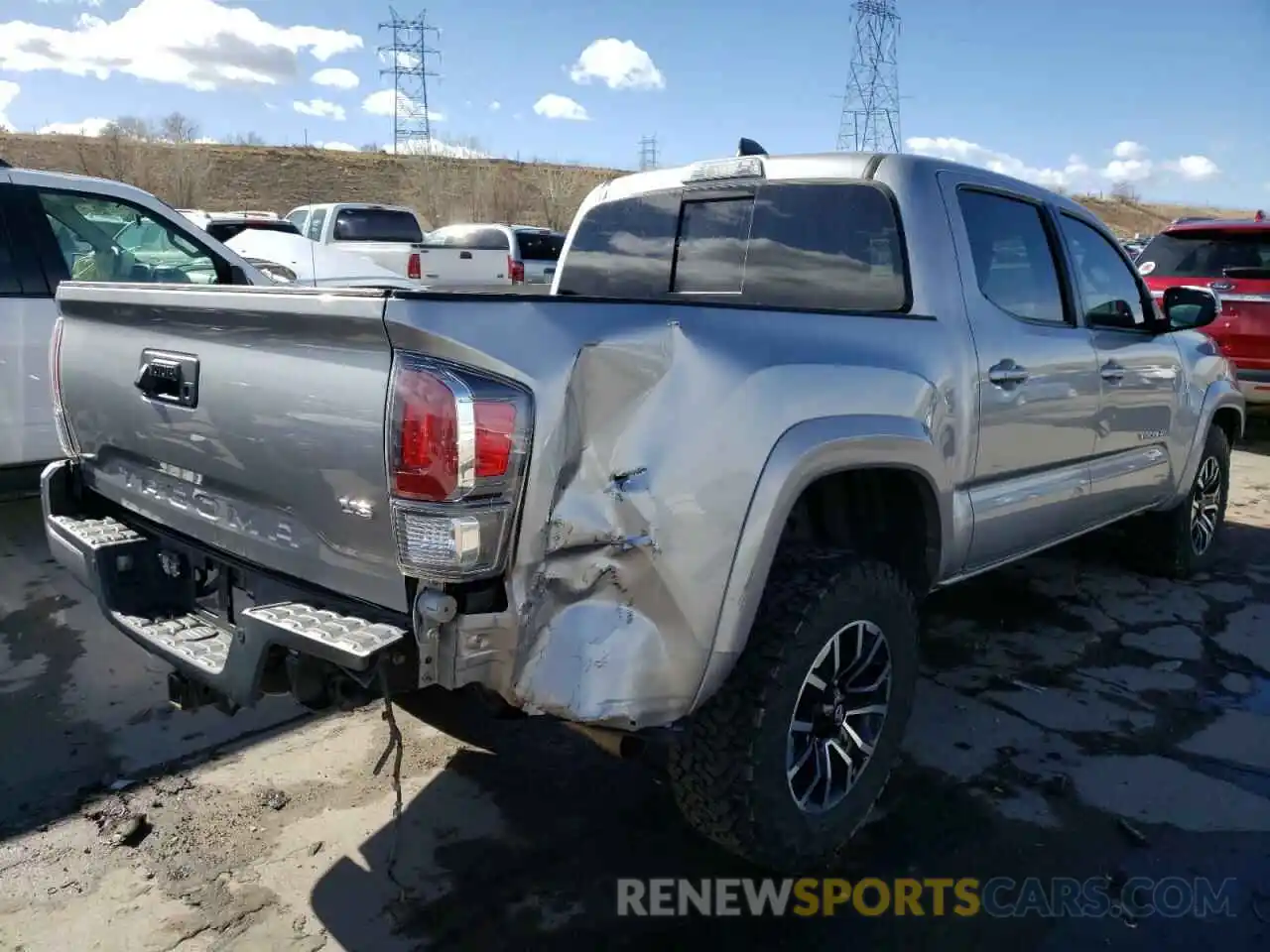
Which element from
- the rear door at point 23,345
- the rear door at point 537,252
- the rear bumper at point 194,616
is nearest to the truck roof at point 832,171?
the rear bumper at point 194,616

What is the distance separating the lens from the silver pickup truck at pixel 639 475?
6.66 feet

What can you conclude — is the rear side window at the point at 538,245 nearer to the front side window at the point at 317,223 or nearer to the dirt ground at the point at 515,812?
the front side window at the point at 317,223

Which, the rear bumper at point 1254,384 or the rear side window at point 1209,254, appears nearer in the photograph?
the rear bumper at point 1254,384

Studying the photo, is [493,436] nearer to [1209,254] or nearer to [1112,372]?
[1112,372]

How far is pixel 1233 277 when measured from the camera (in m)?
8.51

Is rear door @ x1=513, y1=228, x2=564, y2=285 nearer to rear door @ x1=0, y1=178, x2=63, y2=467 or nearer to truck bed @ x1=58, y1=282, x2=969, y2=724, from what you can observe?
rear door @ x1=0, y1=178, x2=63, y2=467

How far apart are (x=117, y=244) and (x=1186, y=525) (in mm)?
5950

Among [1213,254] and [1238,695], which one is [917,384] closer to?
[1238,695]

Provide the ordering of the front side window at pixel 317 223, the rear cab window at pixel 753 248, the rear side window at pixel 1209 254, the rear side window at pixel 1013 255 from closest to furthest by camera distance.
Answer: the rear cab window at pixel 753 248 → the rear side window at pixel 1013 255 → the rear side window at pixel 1209 254 → the front side window at pixel 317 223

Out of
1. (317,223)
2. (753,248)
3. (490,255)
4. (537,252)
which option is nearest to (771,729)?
(753,248)

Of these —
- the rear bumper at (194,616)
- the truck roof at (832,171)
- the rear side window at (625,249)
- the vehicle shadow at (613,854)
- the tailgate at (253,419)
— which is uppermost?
the truck roof at (832,171)

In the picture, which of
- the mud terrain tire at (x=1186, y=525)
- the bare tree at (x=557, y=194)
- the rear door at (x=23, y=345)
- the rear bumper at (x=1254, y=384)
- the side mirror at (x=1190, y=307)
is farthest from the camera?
the bare tree at (x=557, y=194)

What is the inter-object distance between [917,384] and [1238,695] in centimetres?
217

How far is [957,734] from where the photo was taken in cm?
356
